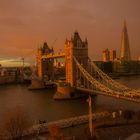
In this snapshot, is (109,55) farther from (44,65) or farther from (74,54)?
(74,54)

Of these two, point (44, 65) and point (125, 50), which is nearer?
point (44, 65)

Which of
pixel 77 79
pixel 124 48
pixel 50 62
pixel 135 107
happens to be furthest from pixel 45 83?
pixel 124 48

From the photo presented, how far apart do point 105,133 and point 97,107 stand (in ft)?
50.5

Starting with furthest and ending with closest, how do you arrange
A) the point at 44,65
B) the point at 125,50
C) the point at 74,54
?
the point at 125,50, the point at 44,65, the point at 74,54

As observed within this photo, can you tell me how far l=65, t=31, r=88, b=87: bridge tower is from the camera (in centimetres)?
4284

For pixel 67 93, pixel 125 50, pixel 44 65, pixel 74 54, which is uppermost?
pixel 125 50

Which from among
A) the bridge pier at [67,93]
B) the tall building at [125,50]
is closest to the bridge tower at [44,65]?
the bridge pier at [67,93]

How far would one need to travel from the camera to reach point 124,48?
17488 cm

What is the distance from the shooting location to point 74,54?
4322 cm

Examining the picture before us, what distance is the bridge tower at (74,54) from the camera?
141 feet

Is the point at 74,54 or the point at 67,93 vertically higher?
the point at 74,54

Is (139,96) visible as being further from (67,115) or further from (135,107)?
(67,115)

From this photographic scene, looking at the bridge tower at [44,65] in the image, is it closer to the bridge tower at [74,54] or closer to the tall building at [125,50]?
the bridge tower at [74,54]

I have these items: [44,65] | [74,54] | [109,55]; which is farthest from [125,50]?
[74,54]
